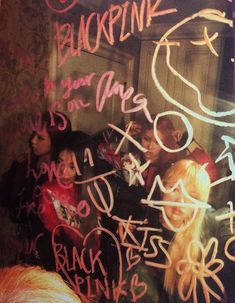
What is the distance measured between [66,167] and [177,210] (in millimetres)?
372

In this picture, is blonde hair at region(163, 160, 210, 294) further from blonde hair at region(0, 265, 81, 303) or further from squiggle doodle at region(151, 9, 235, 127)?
blonde hair at region(0, 265, 81, 303)

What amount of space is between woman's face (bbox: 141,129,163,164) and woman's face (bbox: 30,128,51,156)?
34cm

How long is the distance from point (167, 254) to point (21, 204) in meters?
0.54

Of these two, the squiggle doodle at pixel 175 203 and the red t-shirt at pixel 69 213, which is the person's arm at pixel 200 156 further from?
the red t-shirt at pixel 69 213

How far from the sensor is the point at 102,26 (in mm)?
1033

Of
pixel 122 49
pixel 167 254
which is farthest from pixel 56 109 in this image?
pixel 167 254

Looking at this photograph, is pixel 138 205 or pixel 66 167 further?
pixel 66 167

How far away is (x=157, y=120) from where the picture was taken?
989 mm

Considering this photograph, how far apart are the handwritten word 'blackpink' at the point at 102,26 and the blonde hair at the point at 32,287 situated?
0.68m

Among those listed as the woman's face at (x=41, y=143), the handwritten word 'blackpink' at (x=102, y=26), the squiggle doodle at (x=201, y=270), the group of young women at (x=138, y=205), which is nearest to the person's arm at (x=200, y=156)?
the group of young women at (x=138, y=205)

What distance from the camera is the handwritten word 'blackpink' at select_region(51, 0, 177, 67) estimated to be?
0.97m

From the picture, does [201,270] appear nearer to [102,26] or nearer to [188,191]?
[188,191]

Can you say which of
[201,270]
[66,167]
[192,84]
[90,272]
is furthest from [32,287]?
[192,84]

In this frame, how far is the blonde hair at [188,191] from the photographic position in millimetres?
949
